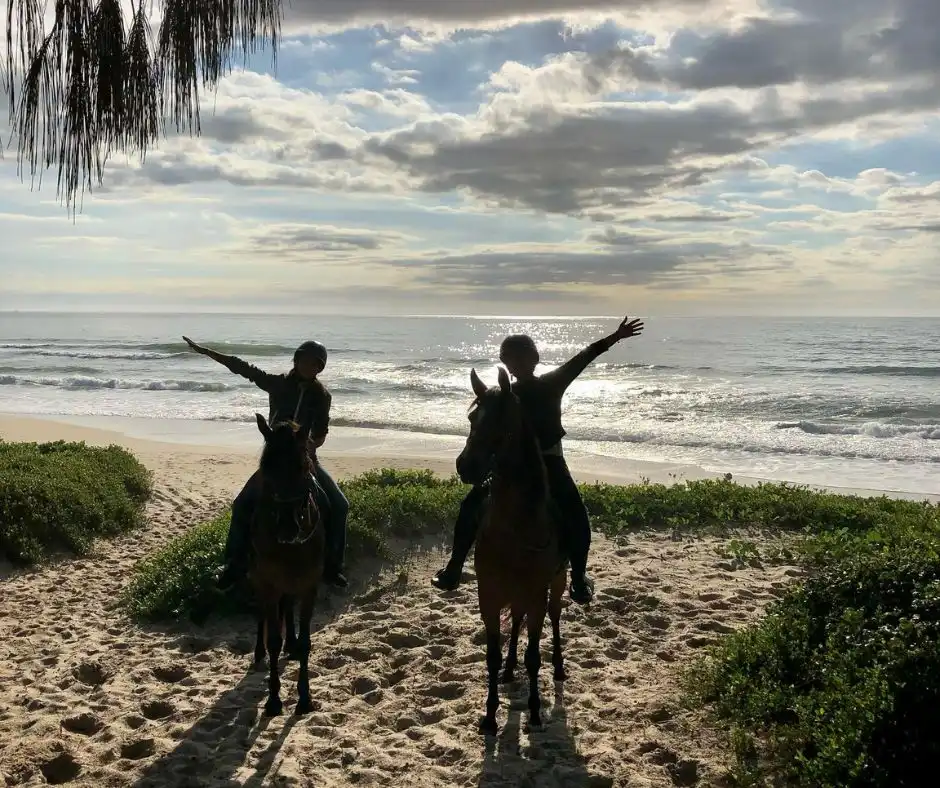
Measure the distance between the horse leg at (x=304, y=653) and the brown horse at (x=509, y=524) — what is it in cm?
147

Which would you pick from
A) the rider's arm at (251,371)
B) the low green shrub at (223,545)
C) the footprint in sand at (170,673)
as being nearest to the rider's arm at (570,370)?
the rider's arm at (251,371)

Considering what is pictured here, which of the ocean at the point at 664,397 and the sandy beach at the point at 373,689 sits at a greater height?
the ocean at the point at 664,397

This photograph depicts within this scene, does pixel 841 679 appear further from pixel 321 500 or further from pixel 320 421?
pixel 320 421

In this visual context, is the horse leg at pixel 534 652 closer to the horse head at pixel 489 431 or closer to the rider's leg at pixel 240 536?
the horse head at pixel 489 431

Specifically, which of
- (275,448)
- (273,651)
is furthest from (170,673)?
(275,448)

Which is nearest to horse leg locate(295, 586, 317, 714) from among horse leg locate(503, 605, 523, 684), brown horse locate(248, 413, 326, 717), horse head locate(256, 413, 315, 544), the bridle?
brown horse locate(248, 413, 326, 717)

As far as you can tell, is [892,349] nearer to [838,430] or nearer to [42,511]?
[838,430]

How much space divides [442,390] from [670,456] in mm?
17704

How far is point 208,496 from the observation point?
13570 millimetres

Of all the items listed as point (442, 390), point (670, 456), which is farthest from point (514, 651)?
point (442, 390)

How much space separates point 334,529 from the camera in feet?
20.9

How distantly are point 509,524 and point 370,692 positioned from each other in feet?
7.60

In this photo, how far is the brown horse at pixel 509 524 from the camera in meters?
4.69

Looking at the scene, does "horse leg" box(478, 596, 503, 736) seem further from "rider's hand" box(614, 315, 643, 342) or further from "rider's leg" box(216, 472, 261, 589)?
"rider's hand" box(614, 315, 643, 342)
